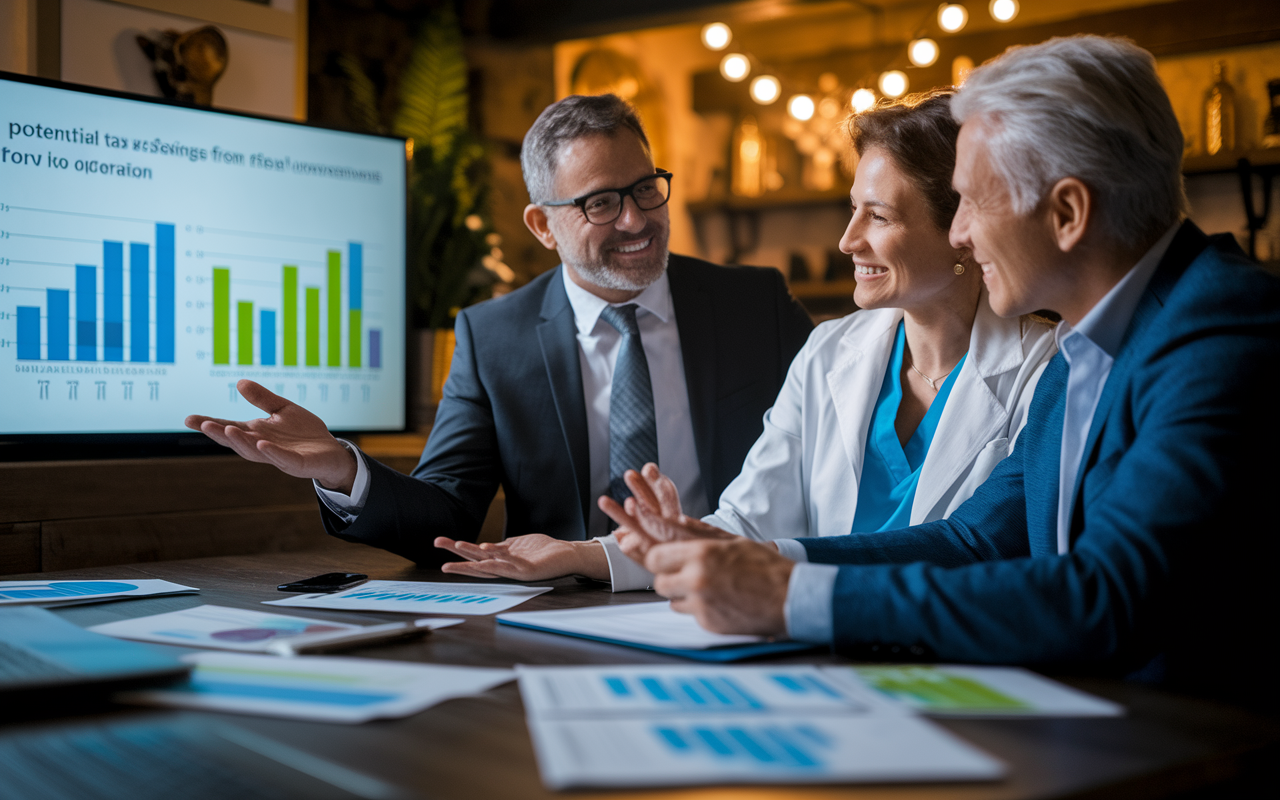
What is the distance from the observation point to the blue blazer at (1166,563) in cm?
94

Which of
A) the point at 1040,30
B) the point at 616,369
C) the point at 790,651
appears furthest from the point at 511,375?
the point at 1040,30

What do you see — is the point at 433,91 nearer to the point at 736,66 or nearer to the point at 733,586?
the point at 736,66

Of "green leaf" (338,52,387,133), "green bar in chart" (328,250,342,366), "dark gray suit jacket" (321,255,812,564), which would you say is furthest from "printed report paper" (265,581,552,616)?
"green leaf" (338,52,387,133)

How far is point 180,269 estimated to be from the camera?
2.42m

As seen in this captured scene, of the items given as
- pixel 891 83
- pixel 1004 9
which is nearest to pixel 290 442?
pixel 1004 9

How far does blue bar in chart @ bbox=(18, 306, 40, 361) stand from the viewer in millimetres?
2191

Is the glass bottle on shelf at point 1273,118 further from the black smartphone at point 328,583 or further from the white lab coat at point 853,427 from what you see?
the black smartphone at point 328,583

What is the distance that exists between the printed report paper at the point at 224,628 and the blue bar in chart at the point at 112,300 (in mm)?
1268

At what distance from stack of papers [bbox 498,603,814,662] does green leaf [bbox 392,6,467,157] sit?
10.3 feet

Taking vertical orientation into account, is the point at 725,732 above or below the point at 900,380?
below

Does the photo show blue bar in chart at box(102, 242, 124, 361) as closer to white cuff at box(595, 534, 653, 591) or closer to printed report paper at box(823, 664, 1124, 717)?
white cuff at box(595, 534, 653, 591)

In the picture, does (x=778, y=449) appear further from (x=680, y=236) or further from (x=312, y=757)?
(x=680, y=236)

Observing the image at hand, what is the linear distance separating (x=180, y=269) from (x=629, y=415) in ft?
3.73

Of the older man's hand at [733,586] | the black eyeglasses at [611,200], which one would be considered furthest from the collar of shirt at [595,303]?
the older man's hand at [733,586]
